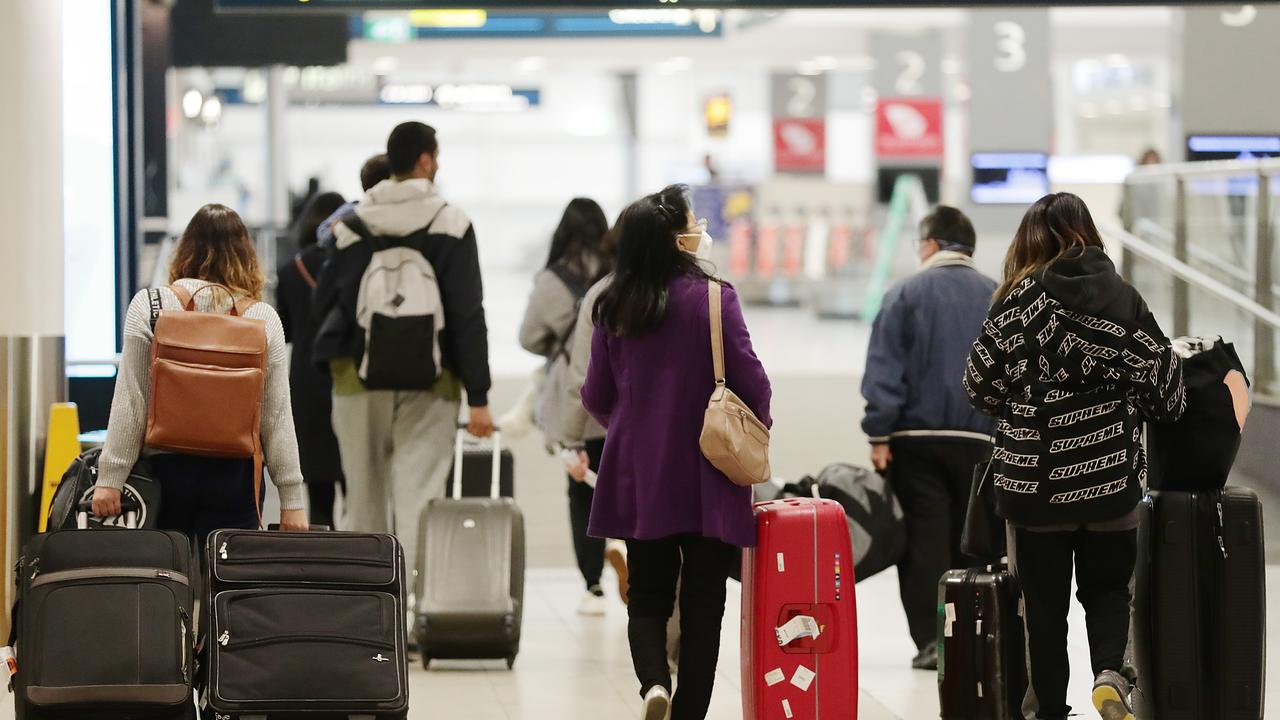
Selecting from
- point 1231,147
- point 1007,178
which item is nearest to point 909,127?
point 1007,178

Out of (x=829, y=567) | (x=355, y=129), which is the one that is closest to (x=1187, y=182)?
(x=829, y=567)

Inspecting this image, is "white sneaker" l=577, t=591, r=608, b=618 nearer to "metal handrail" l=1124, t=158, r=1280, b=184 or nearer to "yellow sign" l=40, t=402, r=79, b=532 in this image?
"yellow sign" l=40, t=402, r=79, b=532

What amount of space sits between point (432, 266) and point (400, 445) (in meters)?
0.66

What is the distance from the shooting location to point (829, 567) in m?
4.91

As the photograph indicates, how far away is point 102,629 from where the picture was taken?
4414 millimetres

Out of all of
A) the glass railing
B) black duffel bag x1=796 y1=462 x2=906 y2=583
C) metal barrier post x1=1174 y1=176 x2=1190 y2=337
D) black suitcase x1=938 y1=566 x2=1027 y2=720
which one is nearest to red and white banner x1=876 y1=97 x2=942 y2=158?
the glass railing

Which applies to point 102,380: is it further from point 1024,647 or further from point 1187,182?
point 1187,182

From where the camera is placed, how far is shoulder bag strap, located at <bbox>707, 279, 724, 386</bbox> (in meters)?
4.84

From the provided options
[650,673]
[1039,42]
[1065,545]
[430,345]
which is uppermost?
[1039,42]

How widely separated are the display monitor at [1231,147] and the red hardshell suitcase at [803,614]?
1175 centimetres

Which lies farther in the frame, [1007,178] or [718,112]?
[718,112]

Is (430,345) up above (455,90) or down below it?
below

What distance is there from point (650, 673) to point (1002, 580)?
3.39 ft

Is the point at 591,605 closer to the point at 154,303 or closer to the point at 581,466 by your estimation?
the point at 581,466
